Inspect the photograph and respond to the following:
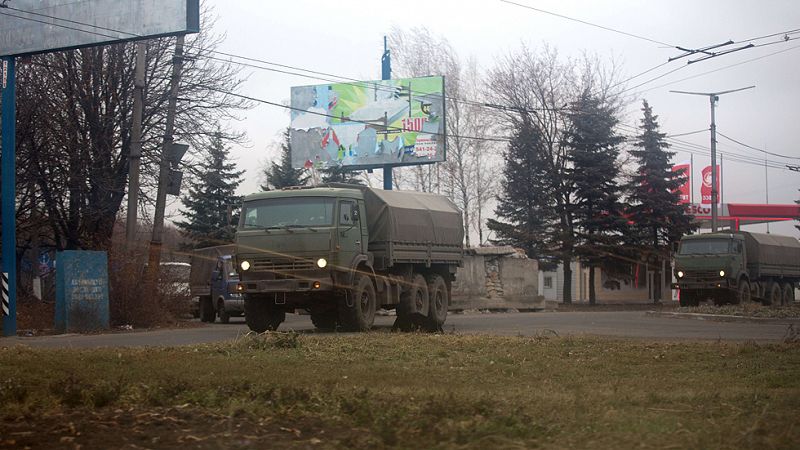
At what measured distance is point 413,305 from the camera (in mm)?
19578

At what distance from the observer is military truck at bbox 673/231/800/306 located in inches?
1373

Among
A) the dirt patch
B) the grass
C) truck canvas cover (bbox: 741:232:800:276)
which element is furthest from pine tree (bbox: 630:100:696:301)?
the dirt patch

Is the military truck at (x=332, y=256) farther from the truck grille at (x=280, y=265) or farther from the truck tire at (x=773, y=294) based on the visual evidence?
the truck tire at (x=773, y=294)

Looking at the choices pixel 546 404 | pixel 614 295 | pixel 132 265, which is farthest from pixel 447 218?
pixel 614 295

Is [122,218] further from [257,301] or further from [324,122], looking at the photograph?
[257,301]

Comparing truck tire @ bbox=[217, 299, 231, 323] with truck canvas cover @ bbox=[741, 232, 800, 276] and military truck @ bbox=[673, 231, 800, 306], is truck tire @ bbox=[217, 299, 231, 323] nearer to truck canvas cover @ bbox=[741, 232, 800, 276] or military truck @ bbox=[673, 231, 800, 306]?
military truck @ bbox=[673, 231, 800, 306]

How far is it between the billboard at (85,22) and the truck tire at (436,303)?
7.95m

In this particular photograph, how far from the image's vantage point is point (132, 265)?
75.6ft

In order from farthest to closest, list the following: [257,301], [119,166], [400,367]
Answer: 1. [119,166]
2. [257,301]
3. [400,367]

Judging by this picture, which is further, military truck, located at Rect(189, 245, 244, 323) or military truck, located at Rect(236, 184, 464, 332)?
military truck, located at Rect(189, 245, 244, 323)

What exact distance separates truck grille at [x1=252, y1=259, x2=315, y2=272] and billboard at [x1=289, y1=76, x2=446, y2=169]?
20.9 meters

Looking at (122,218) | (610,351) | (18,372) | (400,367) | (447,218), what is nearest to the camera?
(18,372)

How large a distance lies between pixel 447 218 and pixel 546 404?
1522 centimetres

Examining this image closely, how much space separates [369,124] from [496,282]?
900 centimetres
